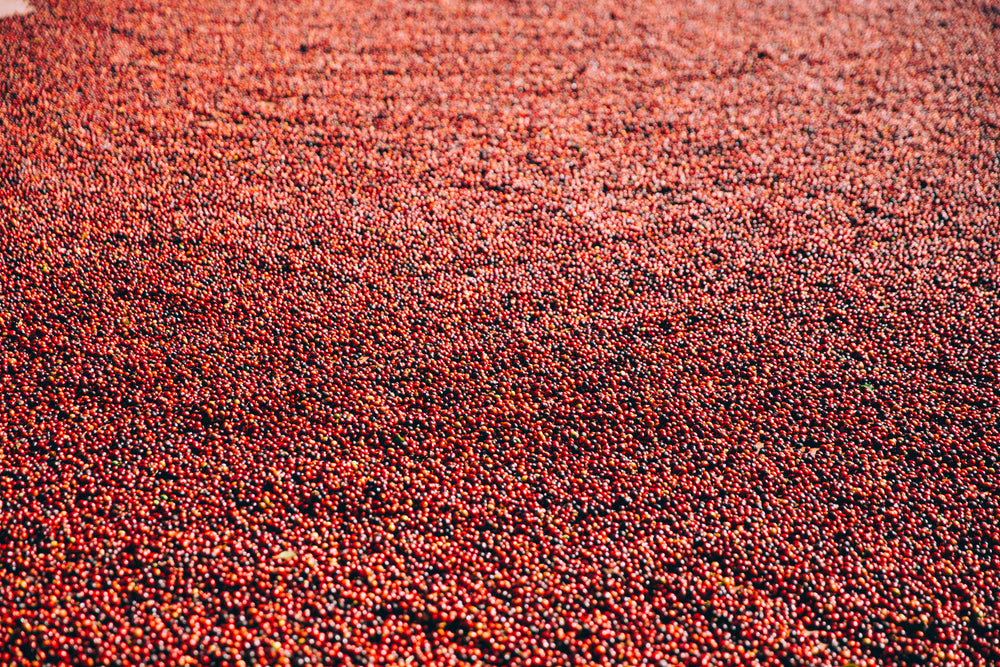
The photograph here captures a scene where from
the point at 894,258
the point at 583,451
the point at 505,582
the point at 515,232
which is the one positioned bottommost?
the point at 505,582

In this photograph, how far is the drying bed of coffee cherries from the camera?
43.9 inches

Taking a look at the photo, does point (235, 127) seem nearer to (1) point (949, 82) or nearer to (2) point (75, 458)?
(2) point (75, 458)

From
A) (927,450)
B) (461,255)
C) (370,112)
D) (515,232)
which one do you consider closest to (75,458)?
(461,255)

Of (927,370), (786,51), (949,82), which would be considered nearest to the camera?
(927,370)

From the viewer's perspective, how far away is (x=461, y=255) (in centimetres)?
176

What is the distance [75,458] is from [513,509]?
2.77 feet

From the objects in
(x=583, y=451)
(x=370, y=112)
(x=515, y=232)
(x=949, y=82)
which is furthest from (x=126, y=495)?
(x=949, y=82)

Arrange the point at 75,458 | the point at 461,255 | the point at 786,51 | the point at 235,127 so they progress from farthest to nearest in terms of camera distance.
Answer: the point at 786,51
the point at 235,127
the point at 461,255
the point at 75,458

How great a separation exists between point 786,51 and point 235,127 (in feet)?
7.23

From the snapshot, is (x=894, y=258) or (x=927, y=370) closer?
(x=927, y=370)

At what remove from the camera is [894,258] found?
1.79 metres

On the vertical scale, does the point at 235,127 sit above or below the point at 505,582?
above

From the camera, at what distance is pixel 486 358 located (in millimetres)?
1510

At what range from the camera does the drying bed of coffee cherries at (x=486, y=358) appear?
1116mm
